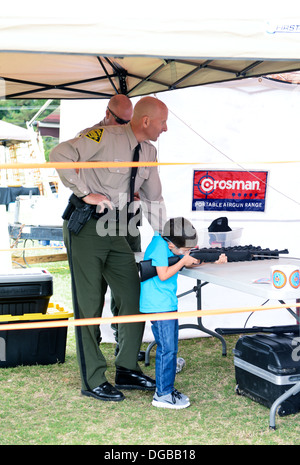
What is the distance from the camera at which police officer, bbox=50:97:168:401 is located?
3662mm

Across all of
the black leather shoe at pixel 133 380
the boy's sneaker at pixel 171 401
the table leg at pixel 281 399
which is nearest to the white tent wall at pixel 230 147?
the black leather shoe at pixel 133 380

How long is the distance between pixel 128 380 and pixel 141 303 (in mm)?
679

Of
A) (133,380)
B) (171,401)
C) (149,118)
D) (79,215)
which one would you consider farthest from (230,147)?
(171,401)

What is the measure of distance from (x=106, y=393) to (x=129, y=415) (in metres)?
0.29

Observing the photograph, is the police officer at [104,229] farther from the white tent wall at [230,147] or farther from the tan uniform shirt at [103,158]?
the white tent wall at [230,147]

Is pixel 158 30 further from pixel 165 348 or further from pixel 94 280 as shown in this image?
pixel 165 348

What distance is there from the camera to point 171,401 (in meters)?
3.66

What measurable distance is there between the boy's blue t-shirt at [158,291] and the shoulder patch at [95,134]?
2.40 feet

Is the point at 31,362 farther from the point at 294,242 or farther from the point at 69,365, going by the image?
the point at 294,242

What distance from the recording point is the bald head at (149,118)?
3.74m

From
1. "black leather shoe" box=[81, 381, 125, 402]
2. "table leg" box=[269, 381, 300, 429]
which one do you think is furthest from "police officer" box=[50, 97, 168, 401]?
"table leg" box=[269, 381, 300, 429]
